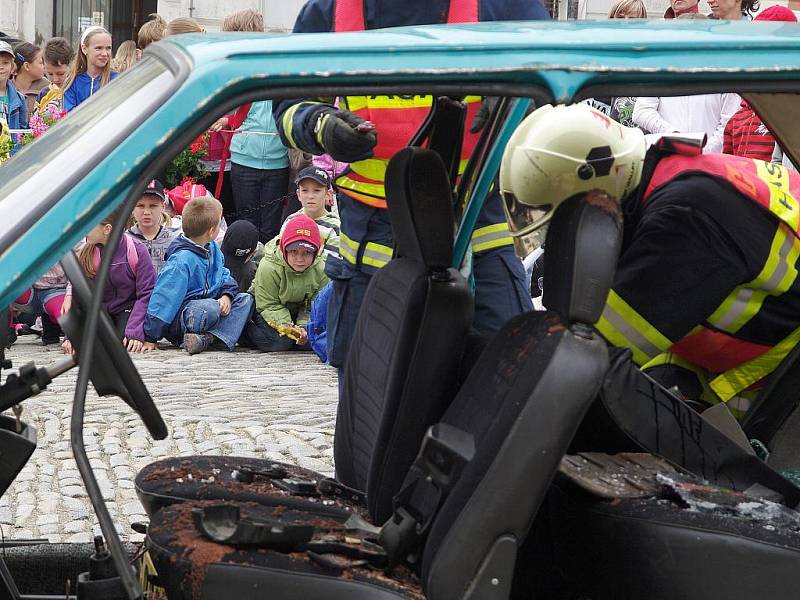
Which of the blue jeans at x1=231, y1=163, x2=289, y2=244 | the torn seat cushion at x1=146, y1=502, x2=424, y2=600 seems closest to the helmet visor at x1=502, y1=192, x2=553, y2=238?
the torn seat cushion at x1=146, y1=502, x2=424, y2=600

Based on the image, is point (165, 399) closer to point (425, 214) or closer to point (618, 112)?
point (618, 112)

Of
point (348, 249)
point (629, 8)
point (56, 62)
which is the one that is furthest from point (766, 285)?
point (56, 62)

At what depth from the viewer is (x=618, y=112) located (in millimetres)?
6496

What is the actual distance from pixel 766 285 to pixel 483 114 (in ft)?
2.43

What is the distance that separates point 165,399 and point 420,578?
432 centimetres

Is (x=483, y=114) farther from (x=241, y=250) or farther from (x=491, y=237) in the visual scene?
(x=241, y=250)

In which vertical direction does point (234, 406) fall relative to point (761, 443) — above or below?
below

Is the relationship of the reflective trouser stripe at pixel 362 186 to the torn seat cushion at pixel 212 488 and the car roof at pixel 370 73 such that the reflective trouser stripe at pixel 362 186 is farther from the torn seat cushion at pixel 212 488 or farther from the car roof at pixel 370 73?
the car roof at pixel 370 73

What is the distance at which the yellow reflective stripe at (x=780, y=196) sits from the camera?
111 inches

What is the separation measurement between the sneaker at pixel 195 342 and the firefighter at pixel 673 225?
5.05 meters

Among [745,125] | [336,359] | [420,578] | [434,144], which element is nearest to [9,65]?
[745,125]

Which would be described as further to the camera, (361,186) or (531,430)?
(361,186)

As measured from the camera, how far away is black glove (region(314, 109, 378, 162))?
3.03 meters

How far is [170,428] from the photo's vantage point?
555 cm
